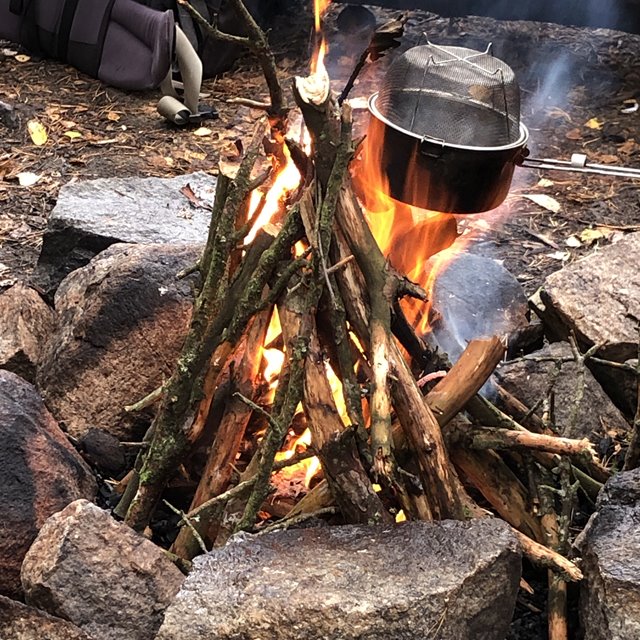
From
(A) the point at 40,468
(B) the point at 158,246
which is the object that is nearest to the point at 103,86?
(B) the point at 158,246

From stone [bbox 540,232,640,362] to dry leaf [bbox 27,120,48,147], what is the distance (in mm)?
3662

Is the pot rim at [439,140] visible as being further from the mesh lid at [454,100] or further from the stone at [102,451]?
the stone at [102,451]

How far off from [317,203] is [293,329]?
346mm

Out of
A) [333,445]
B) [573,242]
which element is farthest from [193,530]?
[573,242]

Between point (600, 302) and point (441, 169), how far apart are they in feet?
2.98

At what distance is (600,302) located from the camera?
3303 millimetres

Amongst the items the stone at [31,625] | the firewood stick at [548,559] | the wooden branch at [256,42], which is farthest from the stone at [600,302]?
the stone at [31,625]

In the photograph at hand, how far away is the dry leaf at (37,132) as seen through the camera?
578 cm

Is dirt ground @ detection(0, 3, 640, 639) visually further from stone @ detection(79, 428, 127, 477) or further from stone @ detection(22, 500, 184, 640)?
stone @ detection(22, 500, 184, 640)

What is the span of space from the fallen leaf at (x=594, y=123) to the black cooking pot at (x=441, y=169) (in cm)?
357

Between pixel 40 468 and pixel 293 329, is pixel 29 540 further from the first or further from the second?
pixel 293 329

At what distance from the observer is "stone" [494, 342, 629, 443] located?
10.2 feet

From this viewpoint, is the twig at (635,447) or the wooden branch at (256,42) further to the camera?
the twig at (635,447)

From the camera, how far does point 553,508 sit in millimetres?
2609
